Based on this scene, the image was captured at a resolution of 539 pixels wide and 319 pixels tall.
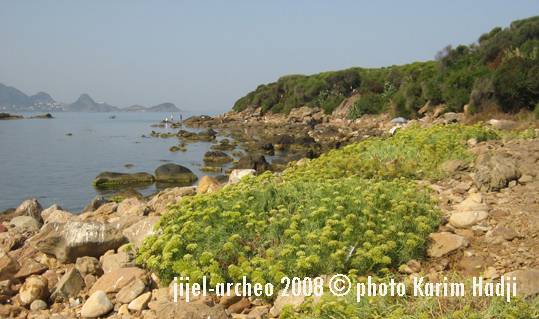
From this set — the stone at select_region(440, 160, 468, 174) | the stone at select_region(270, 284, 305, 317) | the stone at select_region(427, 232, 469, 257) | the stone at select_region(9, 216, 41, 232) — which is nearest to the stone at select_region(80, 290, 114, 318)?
the stone at select_region(270, 284, 305, 317)

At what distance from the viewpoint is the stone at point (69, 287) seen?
586 cm

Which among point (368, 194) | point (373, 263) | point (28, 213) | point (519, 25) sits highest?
point (519, 25)

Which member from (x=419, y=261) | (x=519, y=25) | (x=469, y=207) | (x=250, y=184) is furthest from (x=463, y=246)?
(x=519, y=25)

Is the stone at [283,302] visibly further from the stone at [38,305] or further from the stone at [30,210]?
the stone at [30,210]

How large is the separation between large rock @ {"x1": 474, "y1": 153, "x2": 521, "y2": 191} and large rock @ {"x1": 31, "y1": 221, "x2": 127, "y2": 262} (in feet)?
18.1

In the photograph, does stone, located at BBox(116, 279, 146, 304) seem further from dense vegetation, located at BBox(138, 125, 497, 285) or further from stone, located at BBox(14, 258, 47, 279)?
stone, located at BBox(14, 258, 47, 279)

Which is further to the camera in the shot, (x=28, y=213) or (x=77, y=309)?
(x=28, y=213)

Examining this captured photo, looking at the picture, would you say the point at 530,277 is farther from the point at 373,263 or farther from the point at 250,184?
the point at 250,184

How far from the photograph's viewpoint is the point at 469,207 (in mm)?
6445

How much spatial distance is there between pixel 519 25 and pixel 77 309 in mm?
39853

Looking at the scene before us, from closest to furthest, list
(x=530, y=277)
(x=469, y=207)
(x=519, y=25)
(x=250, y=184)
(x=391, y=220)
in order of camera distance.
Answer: (x=530, y=277) → (x=391, y=220) → (x=469, y=207) → (x=250, y=184) → (x=519, y=25)

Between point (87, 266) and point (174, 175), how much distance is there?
14.5 meters

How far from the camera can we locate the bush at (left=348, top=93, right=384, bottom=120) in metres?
46.8

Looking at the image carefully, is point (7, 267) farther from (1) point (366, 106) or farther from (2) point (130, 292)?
(1) point (366, 106)
